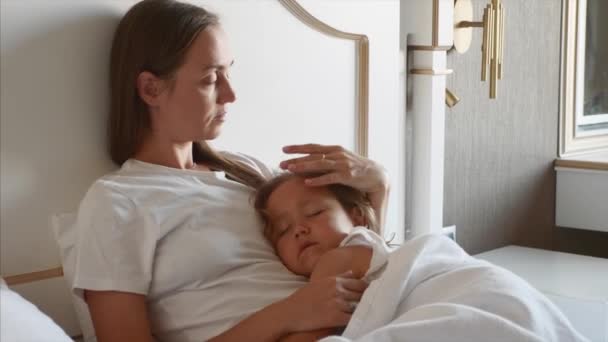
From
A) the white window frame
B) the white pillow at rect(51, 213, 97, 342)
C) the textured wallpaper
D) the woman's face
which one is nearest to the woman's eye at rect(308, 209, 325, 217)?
the woman's face

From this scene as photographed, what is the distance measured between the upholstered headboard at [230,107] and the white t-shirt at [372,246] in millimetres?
Result: 379

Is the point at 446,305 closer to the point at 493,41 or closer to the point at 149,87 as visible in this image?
the point at 149,87

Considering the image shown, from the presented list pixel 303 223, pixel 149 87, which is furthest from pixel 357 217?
pixel 149 87

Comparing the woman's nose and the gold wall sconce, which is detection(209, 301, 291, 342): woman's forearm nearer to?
the woman's nose

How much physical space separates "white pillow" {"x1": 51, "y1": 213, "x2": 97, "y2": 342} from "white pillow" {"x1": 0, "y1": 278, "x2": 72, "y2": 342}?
162 mm

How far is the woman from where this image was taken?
4.00ft

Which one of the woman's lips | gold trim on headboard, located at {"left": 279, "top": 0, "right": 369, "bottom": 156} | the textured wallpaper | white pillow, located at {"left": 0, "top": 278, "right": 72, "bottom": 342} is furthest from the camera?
the textured wallpaper

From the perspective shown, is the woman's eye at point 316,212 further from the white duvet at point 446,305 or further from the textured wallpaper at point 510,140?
the textured wallpaper at point 510,140

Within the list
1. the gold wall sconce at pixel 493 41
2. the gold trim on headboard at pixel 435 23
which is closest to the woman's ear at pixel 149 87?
the gold trim on headboard at pixel 435 23

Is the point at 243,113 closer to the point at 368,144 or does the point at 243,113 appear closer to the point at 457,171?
the point at 368,144

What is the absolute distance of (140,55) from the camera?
134cm

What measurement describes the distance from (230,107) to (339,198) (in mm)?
278

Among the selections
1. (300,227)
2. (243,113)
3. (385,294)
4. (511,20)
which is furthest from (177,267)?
(511,20)

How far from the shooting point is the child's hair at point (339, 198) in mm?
1430
